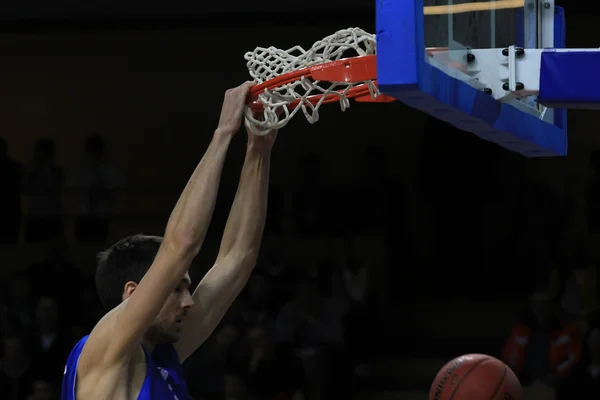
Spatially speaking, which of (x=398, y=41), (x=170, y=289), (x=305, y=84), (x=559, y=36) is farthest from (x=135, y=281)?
(x=559, y=36)

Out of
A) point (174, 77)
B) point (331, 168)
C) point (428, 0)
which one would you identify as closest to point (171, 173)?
point (174, 77)

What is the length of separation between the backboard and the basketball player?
0.57 metres

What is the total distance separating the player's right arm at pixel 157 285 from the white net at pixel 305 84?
11.6 inches

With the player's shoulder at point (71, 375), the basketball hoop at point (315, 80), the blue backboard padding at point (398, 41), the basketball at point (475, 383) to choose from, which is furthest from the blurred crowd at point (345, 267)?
the blue backboard padding at point (398, 41)

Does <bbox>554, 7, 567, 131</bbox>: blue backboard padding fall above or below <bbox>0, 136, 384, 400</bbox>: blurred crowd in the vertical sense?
above

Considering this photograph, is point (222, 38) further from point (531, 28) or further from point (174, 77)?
point (531, 28)

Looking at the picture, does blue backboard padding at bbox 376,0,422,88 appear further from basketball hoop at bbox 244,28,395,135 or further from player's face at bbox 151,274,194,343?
player's face at bbox 151,274,194,343

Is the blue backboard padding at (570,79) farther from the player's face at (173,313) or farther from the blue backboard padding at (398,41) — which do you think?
the player's face at (173,313)

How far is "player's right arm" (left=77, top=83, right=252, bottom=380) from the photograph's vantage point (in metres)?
2.53

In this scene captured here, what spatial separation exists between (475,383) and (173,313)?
38.3 inches

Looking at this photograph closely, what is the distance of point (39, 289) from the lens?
24.4 feet

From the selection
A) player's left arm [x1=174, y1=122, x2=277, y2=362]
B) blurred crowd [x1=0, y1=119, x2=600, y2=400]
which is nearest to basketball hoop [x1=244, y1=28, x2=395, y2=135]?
player's left arm [x1=174, y1=122, x2=277, y2=362]

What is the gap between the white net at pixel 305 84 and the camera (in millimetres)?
2762

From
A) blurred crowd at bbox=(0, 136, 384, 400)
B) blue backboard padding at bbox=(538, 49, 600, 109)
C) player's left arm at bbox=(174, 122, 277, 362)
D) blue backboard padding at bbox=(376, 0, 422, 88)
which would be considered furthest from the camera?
blurred crowd at bbox=(0, 136, 384, 400)
